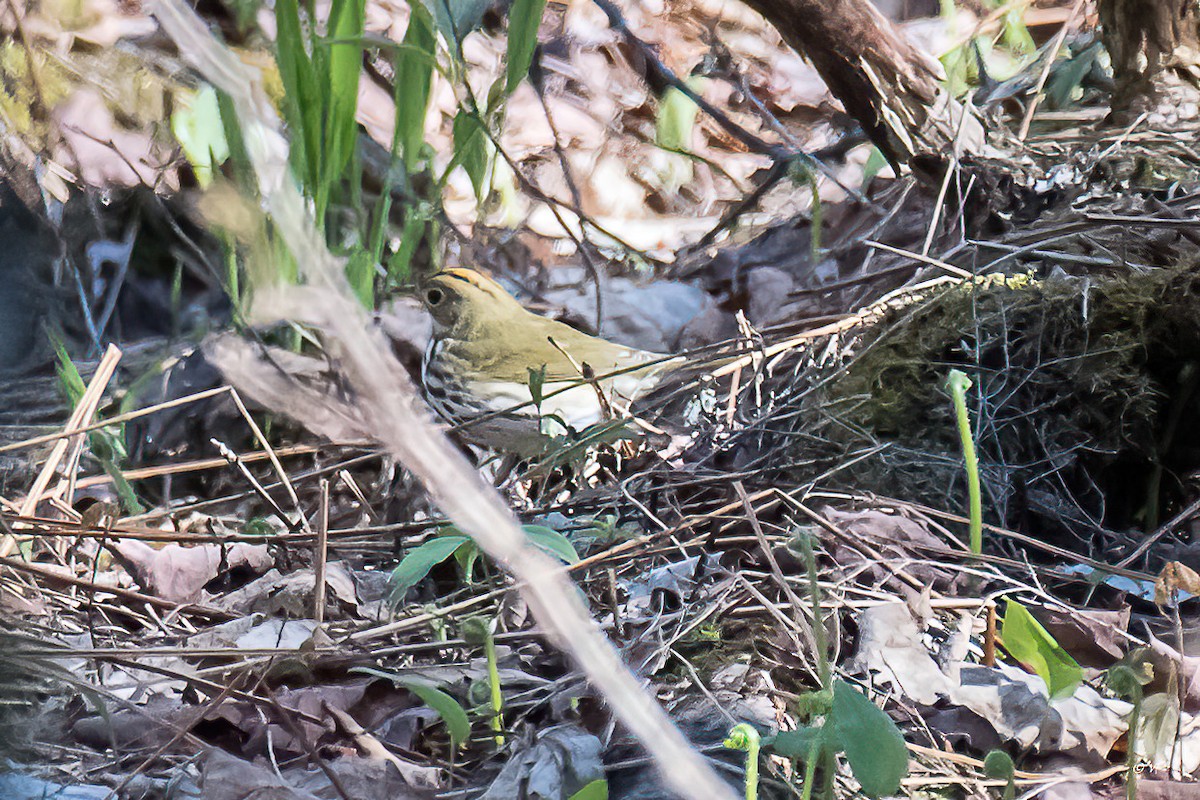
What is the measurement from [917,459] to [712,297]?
64.7 inches

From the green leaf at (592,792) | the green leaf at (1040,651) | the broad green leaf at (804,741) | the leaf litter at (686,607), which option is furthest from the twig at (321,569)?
the green leaf at (1040,651)

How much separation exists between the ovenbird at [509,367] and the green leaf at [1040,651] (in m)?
1.38

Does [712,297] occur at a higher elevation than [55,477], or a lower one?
lower

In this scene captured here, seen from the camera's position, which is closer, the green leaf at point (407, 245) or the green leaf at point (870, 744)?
the green leaf at point (870, 744)

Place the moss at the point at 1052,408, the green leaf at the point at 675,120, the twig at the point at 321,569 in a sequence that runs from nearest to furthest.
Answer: the twig at the point at 321,569, the moss at the point at 1052,408, the green leaf at the point at 675,120

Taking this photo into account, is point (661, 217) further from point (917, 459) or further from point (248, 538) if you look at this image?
point (248, 538)

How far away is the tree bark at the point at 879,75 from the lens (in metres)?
3.01

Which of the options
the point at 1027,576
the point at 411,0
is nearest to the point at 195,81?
the point at 411,0

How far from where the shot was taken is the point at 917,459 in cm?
244

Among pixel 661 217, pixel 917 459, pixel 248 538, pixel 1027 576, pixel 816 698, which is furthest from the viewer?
pixel 661 217

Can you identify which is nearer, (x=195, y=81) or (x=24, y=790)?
(x=24, y=790)

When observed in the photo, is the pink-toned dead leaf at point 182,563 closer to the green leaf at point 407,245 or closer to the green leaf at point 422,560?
the green leaf at point 422,560

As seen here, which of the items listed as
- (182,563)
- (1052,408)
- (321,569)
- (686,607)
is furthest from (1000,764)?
(182,563)

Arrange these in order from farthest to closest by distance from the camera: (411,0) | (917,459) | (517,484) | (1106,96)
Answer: (1106,96) < (411,0) < (517,484) < (917,459)
